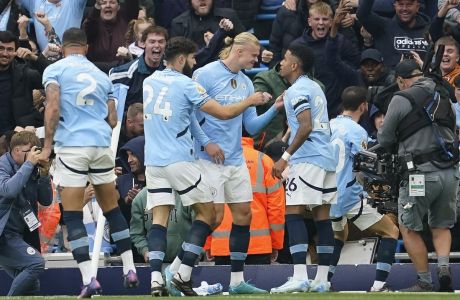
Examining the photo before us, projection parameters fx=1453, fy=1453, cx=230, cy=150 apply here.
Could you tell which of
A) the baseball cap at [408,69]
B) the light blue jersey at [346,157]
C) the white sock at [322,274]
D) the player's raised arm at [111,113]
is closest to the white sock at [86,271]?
the player's raised arm at [111,113]

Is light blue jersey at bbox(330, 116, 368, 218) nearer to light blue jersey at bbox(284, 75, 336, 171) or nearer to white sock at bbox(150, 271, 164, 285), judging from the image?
A: light blue jersey at bbox(284, 75, 336, 171)

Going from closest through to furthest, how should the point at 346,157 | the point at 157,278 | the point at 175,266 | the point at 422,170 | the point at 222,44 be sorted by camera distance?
the point at 157,278 → the point at 175,266 → the point at 422,170 → the point at 346,157 → the point at 222,44

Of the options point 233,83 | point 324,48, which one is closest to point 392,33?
point 324,48

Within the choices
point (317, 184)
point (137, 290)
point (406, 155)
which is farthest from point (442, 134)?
point (137, 290)

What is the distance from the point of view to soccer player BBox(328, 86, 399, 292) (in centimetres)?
1669

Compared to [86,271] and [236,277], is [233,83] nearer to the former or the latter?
[236,277]

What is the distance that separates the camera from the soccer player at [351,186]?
16688 millimetres

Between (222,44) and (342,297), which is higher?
(222,44)

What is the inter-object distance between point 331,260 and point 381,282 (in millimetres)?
793

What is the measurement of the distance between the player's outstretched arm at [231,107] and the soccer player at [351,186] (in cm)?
190

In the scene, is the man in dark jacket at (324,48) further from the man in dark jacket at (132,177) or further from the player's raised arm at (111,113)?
the player's raised arm at (111,113)

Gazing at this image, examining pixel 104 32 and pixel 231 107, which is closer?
pixel 231 107

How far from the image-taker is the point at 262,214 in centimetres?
1727

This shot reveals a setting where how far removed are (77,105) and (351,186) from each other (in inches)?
151
